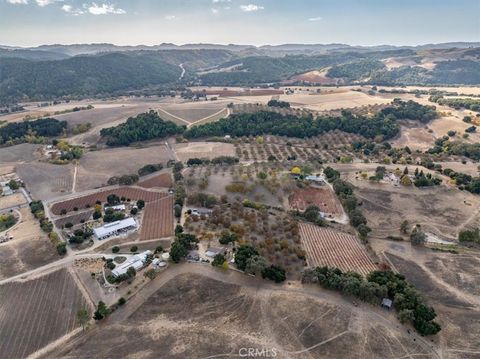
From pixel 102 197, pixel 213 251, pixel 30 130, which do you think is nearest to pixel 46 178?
pixel 102 197

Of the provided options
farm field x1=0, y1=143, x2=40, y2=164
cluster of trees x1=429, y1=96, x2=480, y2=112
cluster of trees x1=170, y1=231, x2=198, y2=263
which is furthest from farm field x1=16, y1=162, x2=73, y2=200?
cluster of trees x1=429, y1=96, x2=480, y2=112

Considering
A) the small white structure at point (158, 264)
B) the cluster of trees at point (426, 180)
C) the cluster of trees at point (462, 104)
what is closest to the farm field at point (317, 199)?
the cluster of trees at point (426, 180)

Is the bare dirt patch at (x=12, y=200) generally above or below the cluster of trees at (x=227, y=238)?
below

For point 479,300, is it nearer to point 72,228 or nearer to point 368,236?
point 368,236

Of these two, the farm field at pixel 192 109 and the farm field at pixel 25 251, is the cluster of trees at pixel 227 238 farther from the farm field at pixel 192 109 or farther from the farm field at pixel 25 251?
the farm field at pixel 192 109

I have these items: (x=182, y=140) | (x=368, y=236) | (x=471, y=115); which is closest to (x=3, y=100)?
(x=182, y=140)
